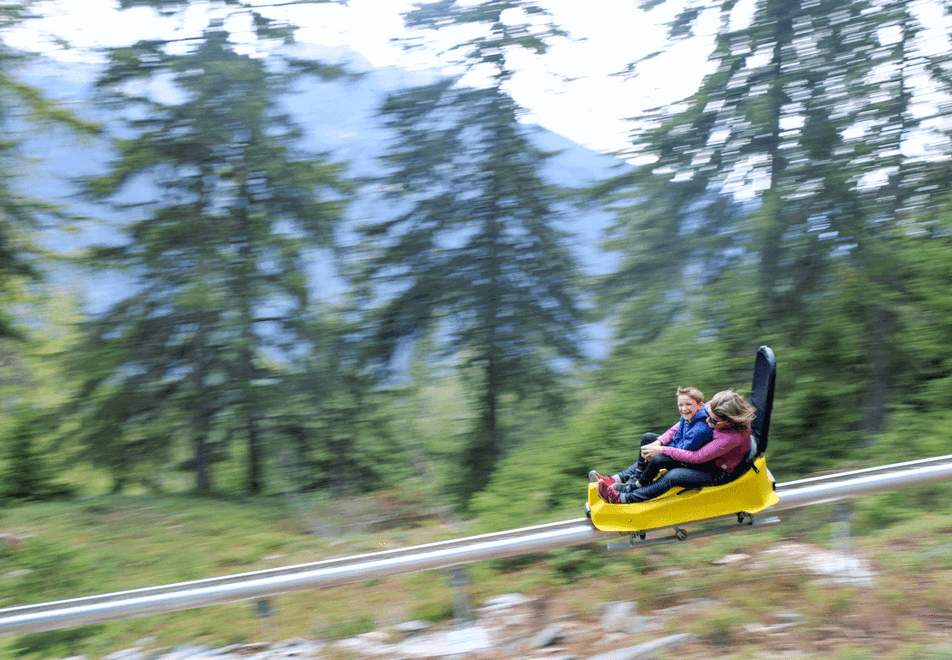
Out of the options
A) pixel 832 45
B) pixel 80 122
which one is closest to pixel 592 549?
pixel 832 45

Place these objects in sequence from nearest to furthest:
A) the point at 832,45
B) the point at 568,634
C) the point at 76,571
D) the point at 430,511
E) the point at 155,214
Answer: the point at 568,634
the point at 76,571
the point at 832,45
the point at 430,511
the point at 155,214

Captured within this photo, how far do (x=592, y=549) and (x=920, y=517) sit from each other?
219 cm

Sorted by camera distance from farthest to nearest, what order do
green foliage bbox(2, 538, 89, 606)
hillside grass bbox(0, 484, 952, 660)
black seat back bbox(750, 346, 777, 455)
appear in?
1. green foliage bbox(2, 538, 89, 606)
2. black seat back bbox(750, 346, 777, 455)
3. hillside grass bbox(0, 484, 952, 660)

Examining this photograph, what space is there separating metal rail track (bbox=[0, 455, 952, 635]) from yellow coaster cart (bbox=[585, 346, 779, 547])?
109mm

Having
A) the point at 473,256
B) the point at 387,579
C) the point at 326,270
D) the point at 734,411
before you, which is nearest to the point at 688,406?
the point at 734,411

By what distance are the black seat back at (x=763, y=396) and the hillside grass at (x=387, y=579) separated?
2.68 ft

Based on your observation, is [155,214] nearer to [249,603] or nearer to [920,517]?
[249,603]

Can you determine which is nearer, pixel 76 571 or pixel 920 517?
pixel 920 517

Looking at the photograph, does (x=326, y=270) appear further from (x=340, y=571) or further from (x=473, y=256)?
(x=340, y=571)

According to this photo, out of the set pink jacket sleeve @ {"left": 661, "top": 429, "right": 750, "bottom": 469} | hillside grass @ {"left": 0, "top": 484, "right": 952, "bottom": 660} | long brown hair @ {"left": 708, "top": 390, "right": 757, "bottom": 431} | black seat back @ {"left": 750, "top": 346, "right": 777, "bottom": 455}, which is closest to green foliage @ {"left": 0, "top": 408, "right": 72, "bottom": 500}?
hillside grass @ {"left": 0, "top": 484, "right": 952, "bottom": 660}

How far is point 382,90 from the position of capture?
7.51 meters

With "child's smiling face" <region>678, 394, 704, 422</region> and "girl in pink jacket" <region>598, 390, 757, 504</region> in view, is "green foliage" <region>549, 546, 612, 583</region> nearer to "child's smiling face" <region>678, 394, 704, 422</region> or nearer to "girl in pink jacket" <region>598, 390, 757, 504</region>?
"girl in pink jacket" <region>598, 390, 757, 504</region>

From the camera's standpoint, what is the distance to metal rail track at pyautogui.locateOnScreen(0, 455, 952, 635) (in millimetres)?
3279

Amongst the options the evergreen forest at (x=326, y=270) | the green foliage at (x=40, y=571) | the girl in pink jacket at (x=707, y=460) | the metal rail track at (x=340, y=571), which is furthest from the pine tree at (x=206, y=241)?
the girl in pink jacket at (x=707, y=460)
